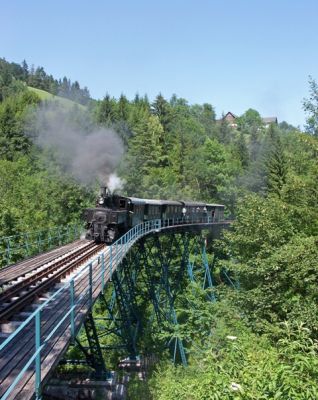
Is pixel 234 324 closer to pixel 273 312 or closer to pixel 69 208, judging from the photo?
pixel 273 312

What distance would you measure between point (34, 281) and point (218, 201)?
39173 millimetres

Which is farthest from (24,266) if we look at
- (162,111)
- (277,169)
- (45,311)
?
(162,111)

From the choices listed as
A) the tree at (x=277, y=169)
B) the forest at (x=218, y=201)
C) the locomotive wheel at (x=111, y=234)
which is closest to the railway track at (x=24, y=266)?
the locomotive wheel at (x=111, y=234)

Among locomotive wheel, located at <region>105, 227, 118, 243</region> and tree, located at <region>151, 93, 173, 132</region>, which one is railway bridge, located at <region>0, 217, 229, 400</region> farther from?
tree, located at <region>151, 93, 173, 132</region>

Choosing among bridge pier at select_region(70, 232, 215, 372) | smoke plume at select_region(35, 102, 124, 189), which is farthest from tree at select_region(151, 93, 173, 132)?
bridge pier at select_region(70, 232, 215, 372)

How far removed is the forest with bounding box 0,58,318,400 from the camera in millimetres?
5691

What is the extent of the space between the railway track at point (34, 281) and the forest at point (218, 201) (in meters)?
3.27

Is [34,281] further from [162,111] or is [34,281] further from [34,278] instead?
[162,111]

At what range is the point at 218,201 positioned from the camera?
47.7m

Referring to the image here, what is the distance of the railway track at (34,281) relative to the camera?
7.49 meters

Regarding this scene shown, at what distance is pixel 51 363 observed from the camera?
4.92m

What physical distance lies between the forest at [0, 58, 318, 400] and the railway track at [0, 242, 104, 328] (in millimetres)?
3271

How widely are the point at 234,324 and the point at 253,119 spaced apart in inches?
4343

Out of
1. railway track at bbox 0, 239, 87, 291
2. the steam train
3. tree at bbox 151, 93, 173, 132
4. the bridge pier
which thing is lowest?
the bridge pier
